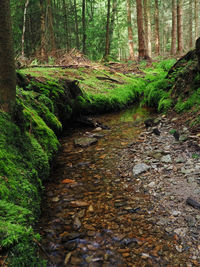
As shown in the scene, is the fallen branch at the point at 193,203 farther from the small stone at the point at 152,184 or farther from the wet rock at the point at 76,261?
the wet rock at the point at 76,261

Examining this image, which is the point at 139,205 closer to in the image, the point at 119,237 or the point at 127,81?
the point at 119,237

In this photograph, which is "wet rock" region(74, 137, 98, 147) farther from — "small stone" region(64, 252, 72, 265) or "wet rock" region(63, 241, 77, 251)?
"small stone" region(64, 252, 72, 265)

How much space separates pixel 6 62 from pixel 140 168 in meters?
2.65

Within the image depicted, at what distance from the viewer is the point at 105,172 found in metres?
3.82

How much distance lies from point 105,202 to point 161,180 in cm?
96

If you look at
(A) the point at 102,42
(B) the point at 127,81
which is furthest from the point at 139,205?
(A) the point at 102,42

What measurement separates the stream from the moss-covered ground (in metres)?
0.30

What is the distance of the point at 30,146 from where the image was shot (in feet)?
10.8

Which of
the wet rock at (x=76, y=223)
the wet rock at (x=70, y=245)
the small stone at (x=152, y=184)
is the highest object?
the small stone at (x=152, y=184)

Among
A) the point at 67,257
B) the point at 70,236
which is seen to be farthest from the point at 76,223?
the point at 67,257

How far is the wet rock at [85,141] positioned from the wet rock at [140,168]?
1.71m

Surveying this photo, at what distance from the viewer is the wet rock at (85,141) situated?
16.9 ft

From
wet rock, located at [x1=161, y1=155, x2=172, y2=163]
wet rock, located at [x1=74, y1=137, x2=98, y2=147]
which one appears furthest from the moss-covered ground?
wet rock, located at [x1=161, y1=155, x2=172, y2=163]

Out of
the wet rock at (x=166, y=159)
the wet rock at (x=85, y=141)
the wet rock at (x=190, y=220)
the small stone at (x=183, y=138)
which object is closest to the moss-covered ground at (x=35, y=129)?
the wet rock at (x=85, y=141)
